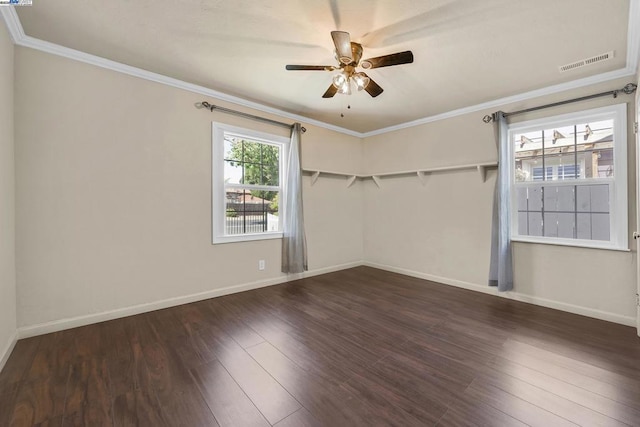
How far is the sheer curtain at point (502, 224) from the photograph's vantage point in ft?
10.3

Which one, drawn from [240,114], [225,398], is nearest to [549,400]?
[225,398]

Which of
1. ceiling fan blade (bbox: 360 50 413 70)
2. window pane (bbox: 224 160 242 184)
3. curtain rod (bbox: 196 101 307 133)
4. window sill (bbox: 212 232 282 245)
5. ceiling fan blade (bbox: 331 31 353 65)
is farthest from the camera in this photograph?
window pane (bbox: 224 160 242 184)

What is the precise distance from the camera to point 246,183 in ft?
11.7

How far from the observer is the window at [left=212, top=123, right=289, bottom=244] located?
10.8ft

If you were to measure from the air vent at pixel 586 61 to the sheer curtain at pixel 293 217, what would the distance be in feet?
9.96

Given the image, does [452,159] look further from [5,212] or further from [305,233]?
[5,212]

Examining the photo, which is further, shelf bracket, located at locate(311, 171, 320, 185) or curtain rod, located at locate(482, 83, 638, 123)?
shelf bracket, located at locate(311, 171, 320, 185)

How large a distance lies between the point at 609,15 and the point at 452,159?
202 centimetres

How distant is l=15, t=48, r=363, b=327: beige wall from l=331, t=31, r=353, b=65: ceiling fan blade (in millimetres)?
1865

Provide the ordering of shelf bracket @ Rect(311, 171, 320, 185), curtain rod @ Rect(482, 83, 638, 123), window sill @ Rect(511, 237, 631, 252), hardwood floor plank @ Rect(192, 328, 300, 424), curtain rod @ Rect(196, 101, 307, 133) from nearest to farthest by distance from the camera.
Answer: hardwood floor plank @ Rect(192, 328, 300, 424)
curtain rod @ Rect(482, 83, 638, 123)
window sill @ Rect(511, 237, 631, 252)
curtain rod @ Rect(196, 101, 307, 133)
shelf bracket @ Rect(311, 171, 320, 185)

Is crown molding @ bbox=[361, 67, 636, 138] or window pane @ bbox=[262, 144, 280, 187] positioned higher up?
crown molding @ bbox=[361, 67, 636, 138]

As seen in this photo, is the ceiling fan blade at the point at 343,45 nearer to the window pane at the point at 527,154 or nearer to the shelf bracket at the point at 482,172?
the shelf bracket at the point at 482,172

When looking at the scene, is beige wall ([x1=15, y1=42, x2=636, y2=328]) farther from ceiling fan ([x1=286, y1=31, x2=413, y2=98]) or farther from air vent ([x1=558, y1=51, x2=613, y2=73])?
ceiling fan ([x1=286, y1=31, x2=413, y2=98])

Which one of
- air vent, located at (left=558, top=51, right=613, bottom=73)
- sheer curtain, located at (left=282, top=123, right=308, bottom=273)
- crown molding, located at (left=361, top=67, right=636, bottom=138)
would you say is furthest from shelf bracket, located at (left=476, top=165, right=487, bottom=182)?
sheer curtain, located at (left=282, top=123, right=308, bottom=273)
